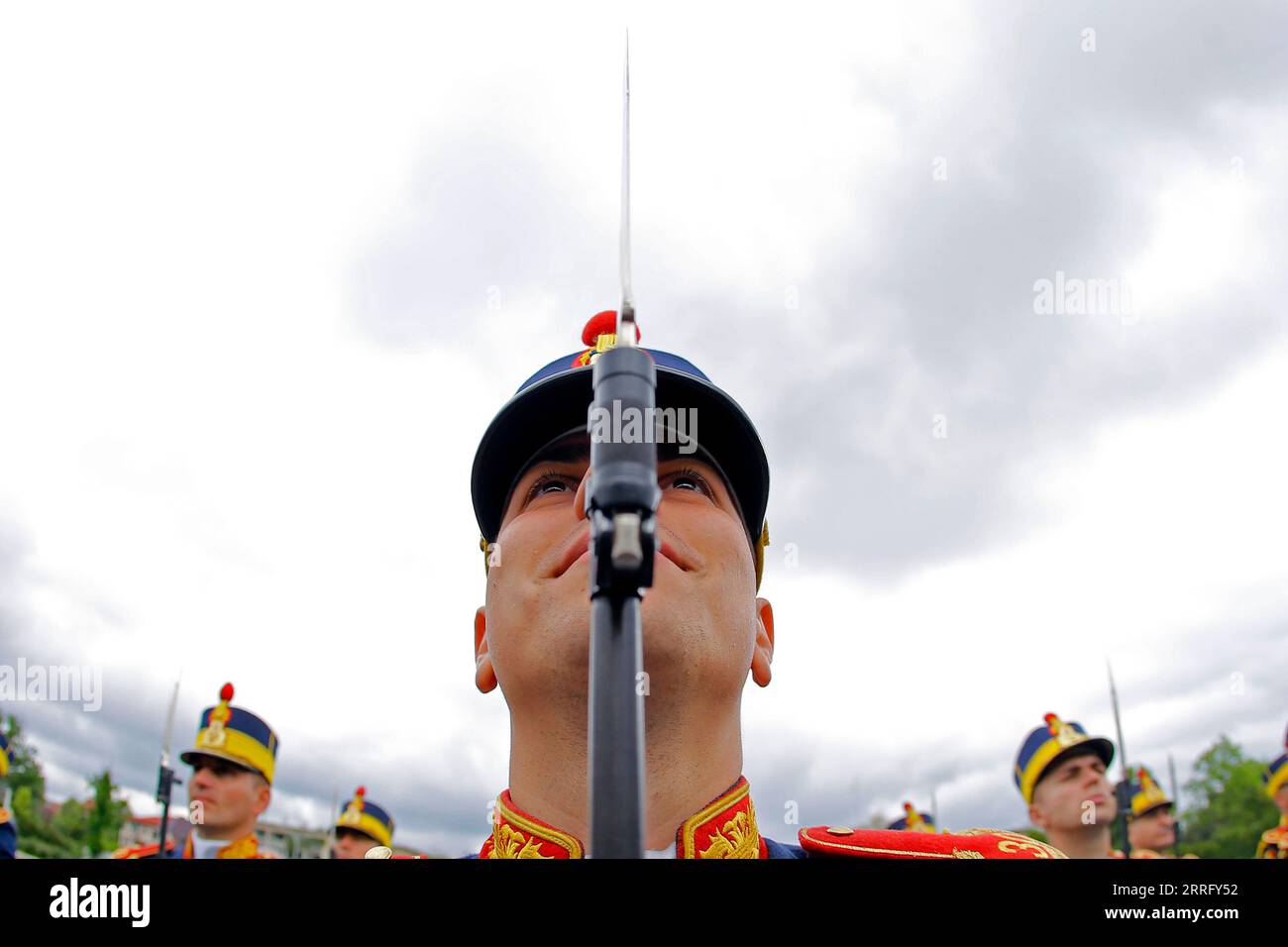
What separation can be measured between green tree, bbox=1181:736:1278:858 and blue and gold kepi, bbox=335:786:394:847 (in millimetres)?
42964

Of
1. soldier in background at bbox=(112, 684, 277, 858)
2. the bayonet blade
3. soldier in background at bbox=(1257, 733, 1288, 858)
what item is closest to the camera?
the bayonet blade

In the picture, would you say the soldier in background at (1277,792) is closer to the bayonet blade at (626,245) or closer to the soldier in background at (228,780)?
Answer: the soldier in background at (228,780)

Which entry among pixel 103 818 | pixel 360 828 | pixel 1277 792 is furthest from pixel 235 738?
pixel 103 818

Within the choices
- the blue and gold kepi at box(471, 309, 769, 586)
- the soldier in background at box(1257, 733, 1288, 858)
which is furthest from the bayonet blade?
the soldier in background at box(1257, 733, 1288, 858)

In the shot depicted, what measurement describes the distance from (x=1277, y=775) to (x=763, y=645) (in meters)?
12.6

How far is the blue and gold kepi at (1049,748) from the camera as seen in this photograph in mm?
10438

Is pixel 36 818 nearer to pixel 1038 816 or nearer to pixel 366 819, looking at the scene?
pixel 366 819

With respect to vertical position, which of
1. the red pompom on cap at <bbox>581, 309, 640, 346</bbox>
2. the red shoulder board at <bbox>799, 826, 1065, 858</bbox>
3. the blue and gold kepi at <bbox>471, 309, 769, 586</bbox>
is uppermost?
the red pompom on cap at <bbox>581, 309, 640, 346</bbox>

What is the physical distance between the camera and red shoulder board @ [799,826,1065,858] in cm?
273

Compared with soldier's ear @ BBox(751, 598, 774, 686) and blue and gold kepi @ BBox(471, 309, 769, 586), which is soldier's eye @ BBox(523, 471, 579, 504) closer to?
blue and gold kepi @ BBox(471, 309, 769, 586)

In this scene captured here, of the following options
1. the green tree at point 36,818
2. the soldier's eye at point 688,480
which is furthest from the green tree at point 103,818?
the soldier's eye at point 688,480

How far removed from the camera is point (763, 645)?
3539mm

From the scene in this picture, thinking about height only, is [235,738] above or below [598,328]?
below

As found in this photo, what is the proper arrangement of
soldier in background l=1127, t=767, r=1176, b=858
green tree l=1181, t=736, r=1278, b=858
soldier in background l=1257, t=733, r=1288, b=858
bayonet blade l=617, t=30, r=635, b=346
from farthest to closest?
green tree l=1181, t=736, r=1278, b=858 < soldier in background l=1127, t=767, r=1176, b=858 < soldier in background l=1257, t=733, r=1288, b=858 < bayonet blade l=617, t=30, r=635, b=346
